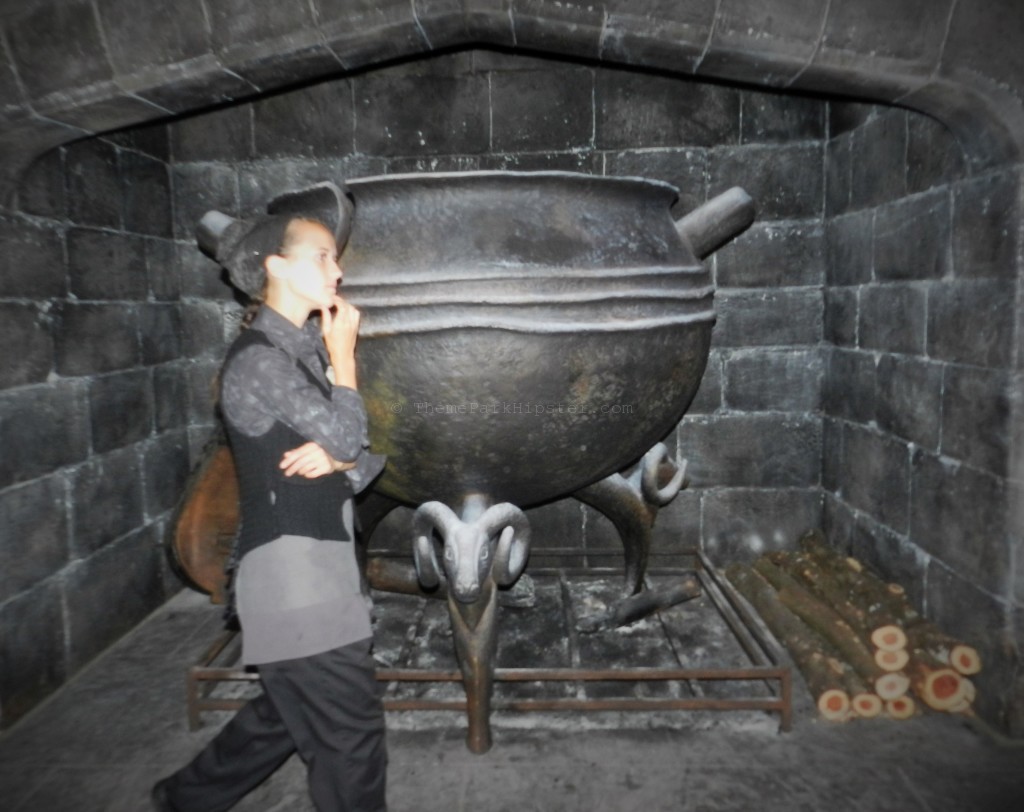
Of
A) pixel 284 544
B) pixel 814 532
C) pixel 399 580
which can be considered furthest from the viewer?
pixel 814 532

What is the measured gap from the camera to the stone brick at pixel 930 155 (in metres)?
2.12

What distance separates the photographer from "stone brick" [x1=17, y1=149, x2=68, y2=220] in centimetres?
223

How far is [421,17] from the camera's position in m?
2.09

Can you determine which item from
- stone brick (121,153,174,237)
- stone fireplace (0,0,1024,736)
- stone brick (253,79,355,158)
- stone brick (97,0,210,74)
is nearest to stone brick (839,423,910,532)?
stone fireplace (0,0,1024,736)

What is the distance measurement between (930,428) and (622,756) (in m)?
1.38

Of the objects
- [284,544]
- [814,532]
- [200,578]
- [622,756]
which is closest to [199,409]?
[200,578]

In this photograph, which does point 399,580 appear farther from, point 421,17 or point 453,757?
point 421,17

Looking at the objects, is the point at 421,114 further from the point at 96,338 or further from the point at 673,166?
the point at 96,338

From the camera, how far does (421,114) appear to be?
2.95 m

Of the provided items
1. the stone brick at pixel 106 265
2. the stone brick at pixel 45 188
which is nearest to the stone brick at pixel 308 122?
the stone brick at pixel 106 265

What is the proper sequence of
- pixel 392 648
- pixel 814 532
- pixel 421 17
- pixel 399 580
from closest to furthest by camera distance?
pixel 421 17 < pixel 392 648 < pixel 399 580 < pixel 814 532

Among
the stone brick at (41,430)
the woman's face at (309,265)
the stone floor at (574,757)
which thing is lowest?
the stone floor at (574,757)

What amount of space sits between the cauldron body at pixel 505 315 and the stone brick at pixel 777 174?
1079mm

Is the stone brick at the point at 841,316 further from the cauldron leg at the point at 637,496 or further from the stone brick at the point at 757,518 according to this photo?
the cauldron leg at the point at 637,496
